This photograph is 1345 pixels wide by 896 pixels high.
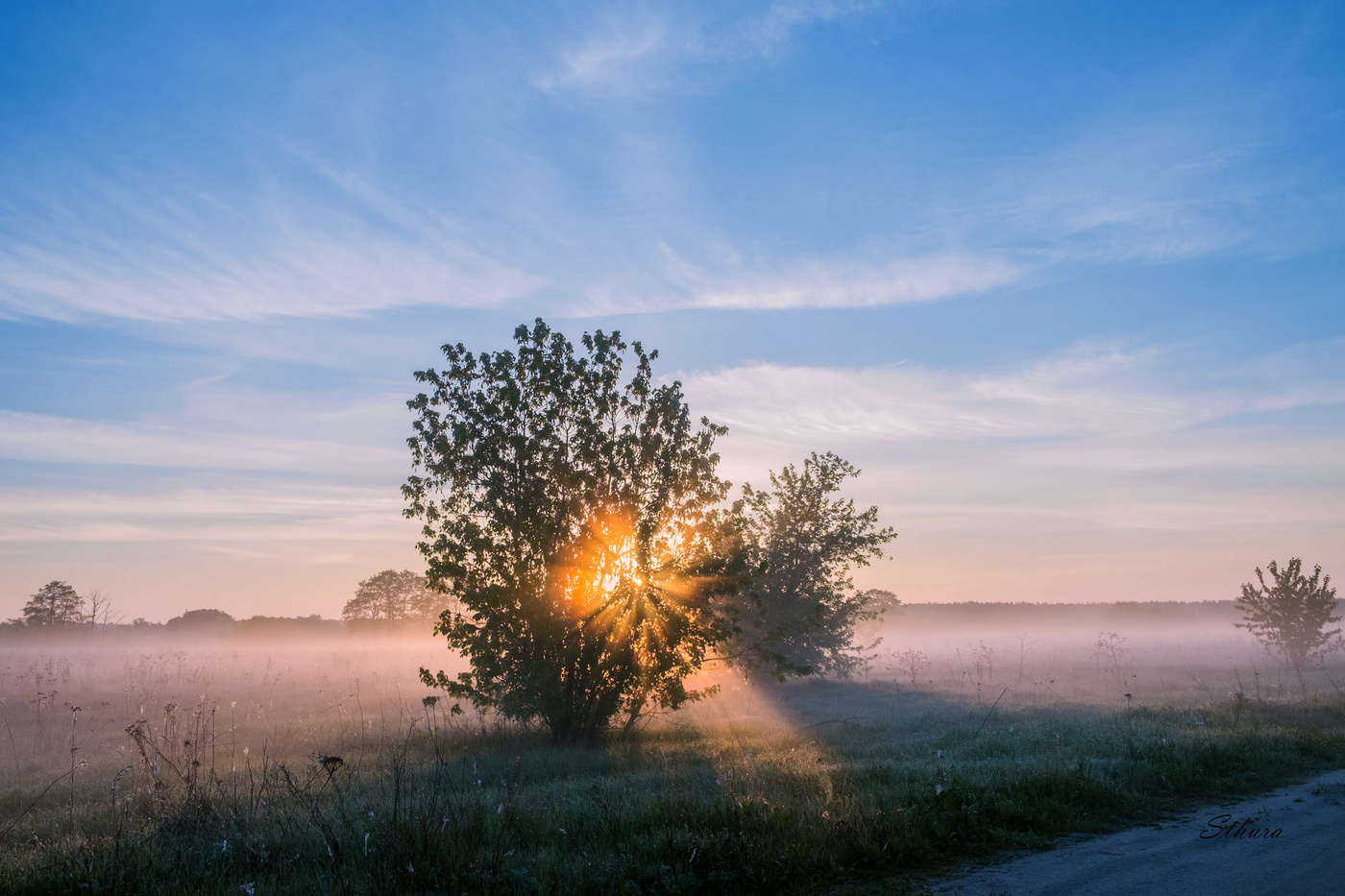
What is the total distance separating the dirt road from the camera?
20.0ft

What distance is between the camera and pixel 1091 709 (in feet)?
75.0

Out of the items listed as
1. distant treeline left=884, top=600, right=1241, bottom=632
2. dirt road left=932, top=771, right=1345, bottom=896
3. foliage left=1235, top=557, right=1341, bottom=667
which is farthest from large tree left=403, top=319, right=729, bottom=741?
distant treeline left=884, top=600, right=1241, bottom=632

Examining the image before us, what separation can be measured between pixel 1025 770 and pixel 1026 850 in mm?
2747

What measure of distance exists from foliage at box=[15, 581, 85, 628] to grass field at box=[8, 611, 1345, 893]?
56.7 m

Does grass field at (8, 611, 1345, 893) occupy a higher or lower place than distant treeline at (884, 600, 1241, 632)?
higher

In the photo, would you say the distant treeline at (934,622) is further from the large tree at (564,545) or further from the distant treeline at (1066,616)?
the large tree at (564,545)

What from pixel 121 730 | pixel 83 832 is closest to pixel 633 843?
pixel 83 832

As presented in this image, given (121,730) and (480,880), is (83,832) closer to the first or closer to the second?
(480,880)

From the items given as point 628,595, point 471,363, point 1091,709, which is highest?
point 471,363

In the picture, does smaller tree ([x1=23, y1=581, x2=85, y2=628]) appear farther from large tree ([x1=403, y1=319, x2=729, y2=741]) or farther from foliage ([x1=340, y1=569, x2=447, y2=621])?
large tree ([x1=403, y1=319, x2=729, y2=741])

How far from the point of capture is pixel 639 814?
7.78 meters

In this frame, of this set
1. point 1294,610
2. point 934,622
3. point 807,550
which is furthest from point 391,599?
point 934,622

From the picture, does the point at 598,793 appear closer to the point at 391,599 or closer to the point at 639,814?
the point at 639,814

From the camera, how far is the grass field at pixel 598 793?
6398 millimetres
